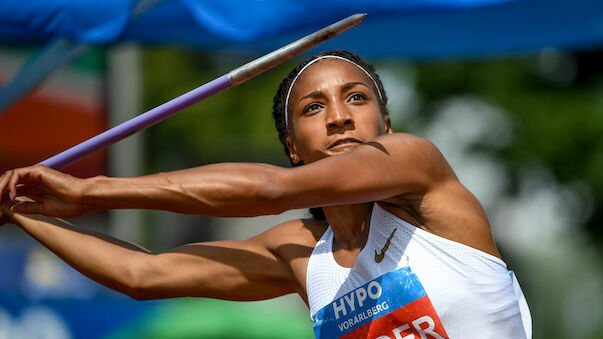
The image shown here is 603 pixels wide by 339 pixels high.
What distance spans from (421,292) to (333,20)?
135cm

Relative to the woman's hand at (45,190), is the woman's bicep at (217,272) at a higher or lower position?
lower

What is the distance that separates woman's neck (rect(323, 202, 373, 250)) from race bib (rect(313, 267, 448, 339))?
0.77 feet

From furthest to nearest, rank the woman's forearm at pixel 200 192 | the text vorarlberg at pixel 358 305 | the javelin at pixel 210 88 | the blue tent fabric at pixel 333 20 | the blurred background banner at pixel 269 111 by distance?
the blurred background banner at pixel 269 111
the blue tent fabric at pixel 333 20
the text vorarlberg at pixel 358 305
the javelin at pixel 210 88
the woman's forearm at pixel 200 192

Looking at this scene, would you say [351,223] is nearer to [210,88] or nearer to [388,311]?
[388,311]

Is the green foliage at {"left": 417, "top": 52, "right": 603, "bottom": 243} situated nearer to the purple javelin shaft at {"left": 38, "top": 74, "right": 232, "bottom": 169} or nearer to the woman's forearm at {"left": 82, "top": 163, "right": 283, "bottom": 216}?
the purple javelin shaft at {"left": 38, "top": 74, "right": 232, "bottom": 169}

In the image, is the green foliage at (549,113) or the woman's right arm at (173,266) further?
the green foliage at (549,113)

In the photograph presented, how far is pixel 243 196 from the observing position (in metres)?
2.69

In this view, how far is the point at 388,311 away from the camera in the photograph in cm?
307

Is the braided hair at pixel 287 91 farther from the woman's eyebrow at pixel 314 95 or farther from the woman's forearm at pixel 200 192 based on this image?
the woman's forearm at pixel 200 192

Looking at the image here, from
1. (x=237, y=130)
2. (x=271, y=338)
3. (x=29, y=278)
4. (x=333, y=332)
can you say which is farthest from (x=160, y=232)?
(x=333, y=332)

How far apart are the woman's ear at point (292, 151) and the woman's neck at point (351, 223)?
0.30m

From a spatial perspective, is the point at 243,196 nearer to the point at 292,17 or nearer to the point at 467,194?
the point at 467,194

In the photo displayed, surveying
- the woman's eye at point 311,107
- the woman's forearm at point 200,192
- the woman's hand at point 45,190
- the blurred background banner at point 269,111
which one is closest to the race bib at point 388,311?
the woman's forearm at point 200,192

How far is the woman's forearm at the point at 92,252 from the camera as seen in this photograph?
342 centimetres
